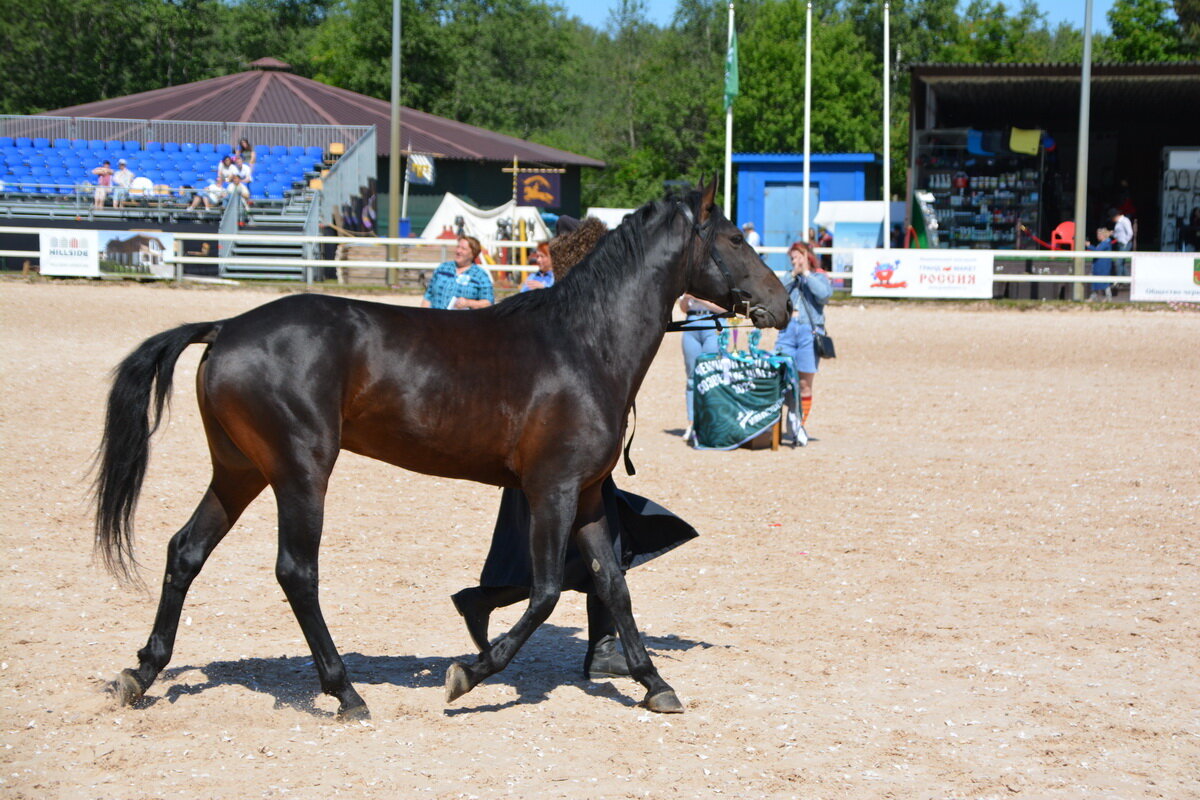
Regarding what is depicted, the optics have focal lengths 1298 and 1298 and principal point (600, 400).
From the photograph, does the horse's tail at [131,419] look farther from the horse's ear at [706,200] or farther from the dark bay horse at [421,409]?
the horse's ear at [706,200]

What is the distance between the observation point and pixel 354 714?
496 cm

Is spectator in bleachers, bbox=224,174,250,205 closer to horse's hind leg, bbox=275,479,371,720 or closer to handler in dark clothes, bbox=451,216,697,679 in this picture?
handler in dark clothes, bbox=451,216,697,679

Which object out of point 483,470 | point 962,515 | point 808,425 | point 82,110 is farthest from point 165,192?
point 483,470

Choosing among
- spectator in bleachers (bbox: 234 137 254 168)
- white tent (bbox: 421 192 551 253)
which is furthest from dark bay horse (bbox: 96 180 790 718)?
spectator in bleachers (bbox: 234 137 254 168)

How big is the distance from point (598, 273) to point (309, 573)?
168cm

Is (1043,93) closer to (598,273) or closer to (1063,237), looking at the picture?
(1063,237)

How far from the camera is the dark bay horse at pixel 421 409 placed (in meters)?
4.87

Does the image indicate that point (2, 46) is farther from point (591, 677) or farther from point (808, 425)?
point (591, 677)

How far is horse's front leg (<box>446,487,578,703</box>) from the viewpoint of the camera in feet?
16.5

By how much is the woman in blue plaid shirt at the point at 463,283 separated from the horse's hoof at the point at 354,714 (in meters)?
5.30

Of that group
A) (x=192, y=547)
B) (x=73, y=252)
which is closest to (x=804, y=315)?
(x=192, y=547)

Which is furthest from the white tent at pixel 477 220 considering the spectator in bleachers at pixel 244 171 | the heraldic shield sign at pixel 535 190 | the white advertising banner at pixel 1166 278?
the white advertising banner at pixel 1166 278

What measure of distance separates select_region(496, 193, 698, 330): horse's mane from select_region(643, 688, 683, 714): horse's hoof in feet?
4.91

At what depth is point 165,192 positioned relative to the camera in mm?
30938
